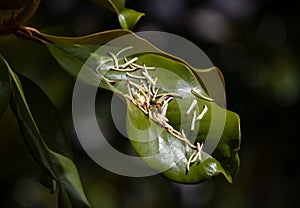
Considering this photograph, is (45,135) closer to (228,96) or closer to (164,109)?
(164,109)

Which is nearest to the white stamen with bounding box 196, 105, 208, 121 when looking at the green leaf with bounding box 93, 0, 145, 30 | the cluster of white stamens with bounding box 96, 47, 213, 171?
the cluster of white stamens with bounding box 96, 47, 213, 171

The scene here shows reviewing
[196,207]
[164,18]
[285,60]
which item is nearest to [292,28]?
[285,60]

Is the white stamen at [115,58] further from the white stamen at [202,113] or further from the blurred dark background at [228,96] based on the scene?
the blurred dark background at [228,96]

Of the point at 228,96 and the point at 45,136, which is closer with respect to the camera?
the point at 45,136

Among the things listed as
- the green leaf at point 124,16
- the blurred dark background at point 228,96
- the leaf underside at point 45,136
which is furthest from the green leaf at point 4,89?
the blurred dark background at point 228,96

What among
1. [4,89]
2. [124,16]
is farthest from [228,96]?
[4,89]

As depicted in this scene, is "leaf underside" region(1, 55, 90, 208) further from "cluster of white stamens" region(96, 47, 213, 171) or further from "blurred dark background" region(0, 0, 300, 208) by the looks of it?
"blurred dark background" region(0, 0, 300, 208)

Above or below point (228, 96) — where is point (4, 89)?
above
